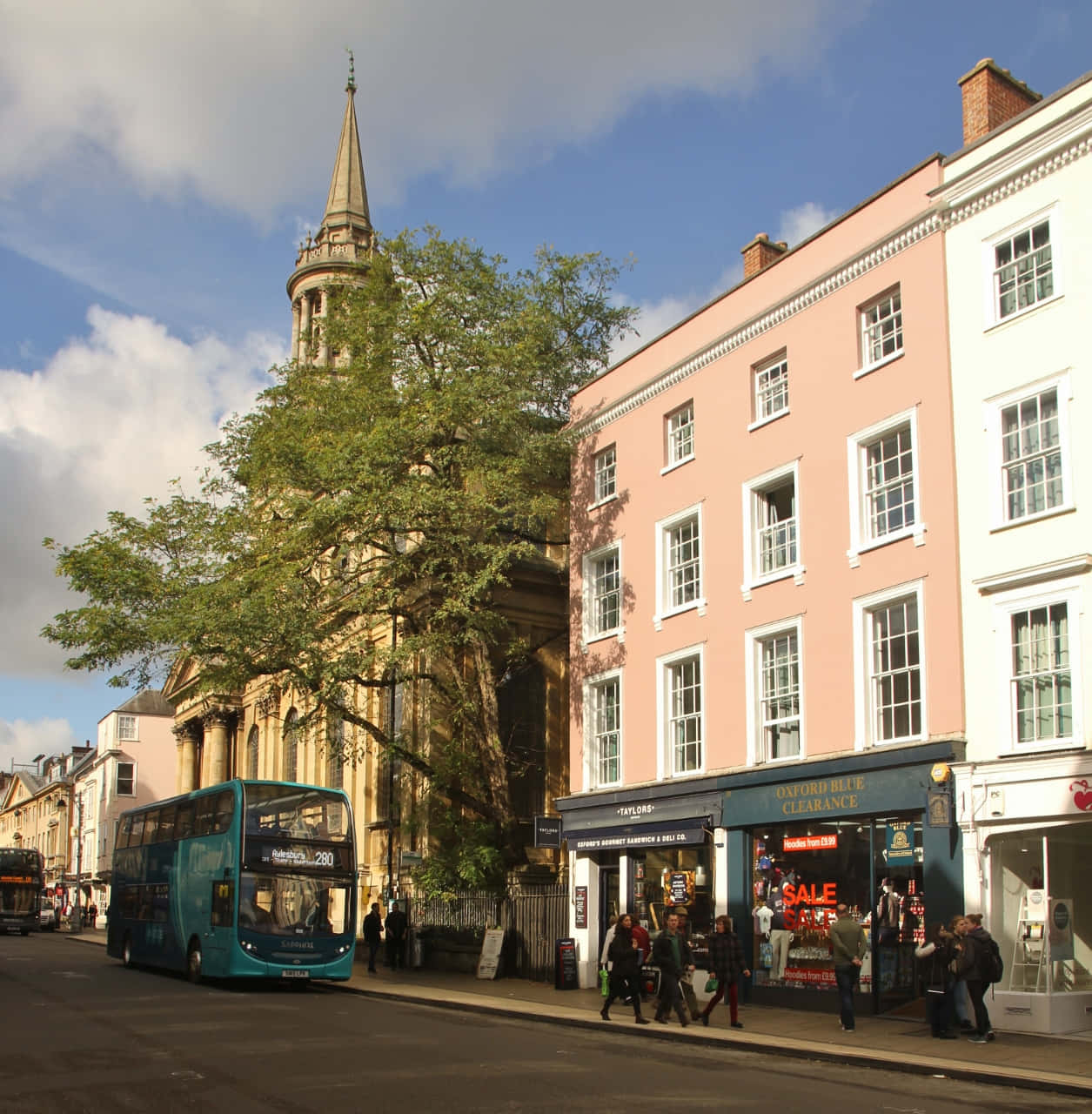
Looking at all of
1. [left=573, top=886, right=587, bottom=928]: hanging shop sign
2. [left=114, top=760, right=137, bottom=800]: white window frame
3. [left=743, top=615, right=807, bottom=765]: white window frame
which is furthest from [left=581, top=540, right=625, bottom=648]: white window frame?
[left=114, top=760, right=137, bottom=800]: white window frame

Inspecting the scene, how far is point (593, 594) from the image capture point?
28.0 metres

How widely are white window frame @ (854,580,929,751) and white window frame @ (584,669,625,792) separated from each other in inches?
278

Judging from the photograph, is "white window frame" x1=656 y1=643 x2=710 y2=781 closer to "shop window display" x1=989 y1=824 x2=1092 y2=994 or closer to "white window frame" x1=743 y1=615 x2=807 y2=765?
"white window frame" x1=743 y1=615 x2=807 y2=765

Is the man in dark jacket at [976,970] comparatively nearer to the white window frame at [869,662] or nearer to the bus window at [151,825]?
the white window frame at [869,662]

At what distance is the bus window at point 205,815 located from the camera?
2475cm

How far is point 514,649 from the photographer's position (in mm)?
29406

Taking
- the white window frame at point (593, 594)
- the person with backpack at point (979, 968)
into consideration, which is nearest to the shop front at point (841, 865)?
the person with backpack at point (979, 968)

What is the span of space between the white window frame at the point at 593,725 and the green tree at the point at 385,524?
2484 mm

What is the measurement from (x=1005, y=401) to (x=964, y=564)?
7.55ft

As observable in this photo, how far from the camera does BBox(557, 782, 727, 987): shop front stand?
23000 millimetres

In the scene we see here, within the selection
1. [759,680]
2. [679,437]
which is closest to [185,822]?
[759,680]

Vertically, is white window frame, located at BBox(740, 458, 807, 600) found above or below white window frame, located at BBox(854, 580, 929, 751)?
above

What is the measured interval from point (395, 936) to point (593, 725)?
718cm

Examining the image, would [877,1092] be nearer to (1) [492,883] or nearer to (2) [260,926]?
(2) [260,926]
